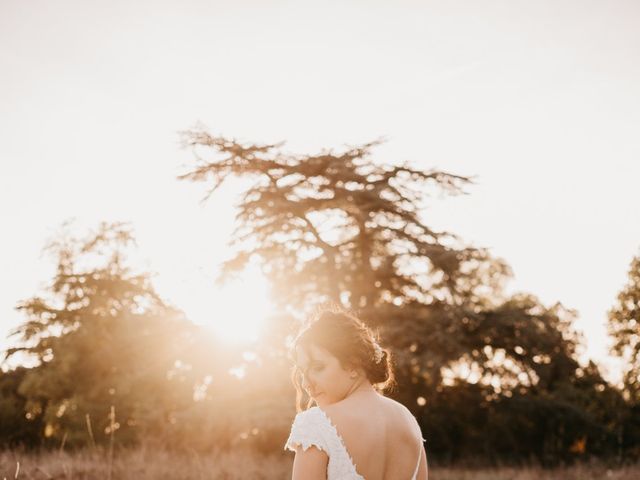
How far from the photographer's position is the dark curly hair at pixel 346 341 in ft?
7.90

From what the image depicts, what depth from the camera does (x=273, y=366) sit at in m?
18.1

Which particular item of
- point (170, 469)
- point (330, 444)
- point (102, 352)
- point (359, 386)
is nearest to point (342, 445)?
point (330, 444)

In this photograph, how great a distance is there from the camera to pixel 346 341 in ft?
7.91

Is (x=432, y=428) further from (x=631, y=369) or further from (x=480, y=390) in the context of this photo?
(x=631, y=369)

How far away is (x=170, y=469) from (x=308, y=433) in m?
9.77

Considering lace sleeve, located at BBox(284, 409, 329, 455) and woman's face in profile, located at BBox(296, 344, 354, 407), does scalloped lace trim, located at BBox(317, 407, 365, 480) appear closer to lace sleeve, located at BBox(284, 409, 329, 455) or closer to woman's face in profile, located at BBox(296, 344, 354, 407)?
lace sleeve, located at BBox(284, 409, 329, 455)

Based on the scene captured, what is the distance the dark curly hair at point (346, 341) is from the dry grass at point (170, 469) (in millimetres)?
3985

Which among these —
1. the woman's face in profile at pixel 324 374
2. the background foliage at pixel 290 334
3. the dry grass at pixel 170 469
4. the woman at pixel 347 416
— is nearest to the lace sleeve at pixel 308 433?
the woman at pixel 347 416

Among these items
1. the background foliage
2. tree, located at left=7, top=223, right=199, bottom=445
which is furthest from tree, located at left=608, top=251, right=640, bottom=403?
tree, located at left=7, top=223, right=199, bottom=445

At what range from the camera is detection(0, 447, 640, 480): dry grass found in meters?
8.88

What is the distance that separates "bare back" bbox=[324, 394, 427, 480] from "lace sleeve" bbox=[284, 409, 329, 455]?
0.06 m

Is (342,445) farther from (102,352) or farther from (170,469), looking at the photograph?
(102,352)

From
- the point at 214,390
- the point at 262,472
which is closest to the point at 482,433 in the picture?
the point at 214,390

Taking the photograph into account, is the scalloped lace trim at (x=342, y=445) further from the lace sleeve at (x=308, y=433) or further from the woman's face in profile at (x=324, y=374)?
the woman's face in profile at (x=324, y=374)
